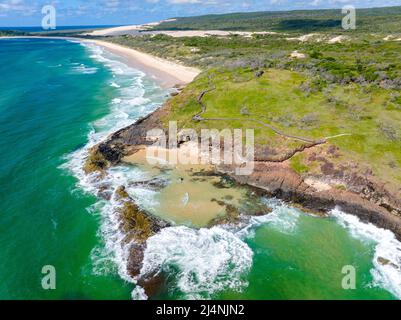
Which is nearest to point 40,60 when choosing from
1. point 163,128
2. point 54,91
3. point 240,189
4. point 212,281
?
point 54,91

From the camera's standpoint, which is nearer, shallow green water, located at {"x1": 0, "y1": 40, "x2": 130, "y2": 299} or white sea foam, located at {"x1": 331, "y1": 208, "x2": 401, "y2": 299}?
white sea foam, located at {"x1": 331, "y1": 208, "x2": 401, "y2": 299}

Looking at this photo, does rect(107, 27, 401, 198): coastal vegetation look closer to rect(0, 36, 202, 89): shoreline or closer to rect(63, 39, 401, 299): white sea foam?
rect(63, 39, 401, 299): white sea foam

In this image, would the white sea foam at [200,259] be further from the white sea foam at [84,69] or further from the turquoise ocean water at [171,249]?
the white sea foam at [84,69]

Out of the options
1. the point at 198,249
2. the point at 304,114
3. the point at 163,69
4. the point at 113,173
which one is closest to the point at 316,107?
the point at 304,114

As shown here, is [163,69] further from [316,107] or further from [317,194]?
[317,194]

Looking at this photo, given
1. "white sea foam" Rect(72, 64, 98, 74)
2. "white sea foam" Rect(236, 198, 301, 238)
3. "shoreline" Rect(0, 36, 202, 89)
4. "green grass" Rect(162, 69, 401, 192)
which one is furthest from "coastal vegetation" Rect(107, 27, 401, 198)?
"white sea foam" Rect(72, 64, 98, 74)

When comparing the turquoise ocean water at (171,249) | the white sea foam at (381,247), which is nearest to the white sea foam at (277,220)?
the turquoise ocean water at (171,249)

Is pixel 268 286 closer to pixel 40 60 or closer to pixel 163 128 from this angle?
pixel 163 128
